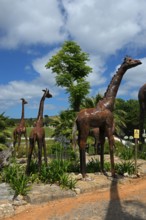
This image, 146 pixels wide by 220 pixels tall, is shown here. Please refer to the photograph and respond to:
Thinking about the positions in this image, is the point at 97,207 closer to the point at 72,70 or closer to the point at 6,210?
the point at 6,210

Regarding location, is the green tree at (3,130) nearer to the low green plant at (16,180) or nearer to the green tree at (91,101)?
the low green plant at (16,180)

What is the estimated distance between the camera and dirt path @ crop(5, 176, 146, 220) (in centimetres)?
617

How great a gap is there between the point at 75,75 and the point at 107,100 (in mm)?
19127

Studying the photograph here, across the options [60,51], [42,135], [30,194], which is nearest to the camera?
[30,194]

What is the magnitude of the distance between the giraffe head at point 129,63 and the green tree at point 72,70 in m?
17.3

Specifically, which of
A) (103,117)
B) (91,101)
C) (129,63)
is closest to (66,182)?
(103,117)

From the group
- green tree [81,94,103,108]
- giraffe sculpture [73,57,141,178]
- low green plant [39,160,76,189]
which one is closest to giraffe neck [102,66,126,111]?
giraffe sculpture [73,57,141,178]

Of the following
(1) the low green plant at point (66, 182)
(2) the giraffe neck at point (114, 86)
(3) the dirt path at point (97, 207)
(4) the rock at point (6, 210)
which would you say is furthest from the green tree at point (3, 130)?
(4) the rock at point (6, 210)

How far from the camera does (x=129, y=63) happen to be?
9.30 m

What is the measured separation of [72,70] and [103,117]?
19.4 m

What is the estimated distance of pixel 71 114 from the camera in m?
26.3

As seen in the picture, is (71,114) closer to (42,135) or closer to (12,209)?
(42,135)

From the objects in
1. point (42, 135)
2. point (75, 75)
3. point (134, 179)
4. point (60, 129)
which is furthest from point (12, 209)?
point (75, 75)

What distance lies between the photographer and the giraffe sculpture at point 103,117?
873 cm
